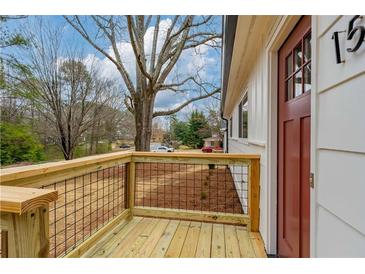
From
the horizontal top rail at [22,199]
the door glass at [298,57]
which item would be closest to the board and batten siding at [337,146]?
the door glass at [298,57]

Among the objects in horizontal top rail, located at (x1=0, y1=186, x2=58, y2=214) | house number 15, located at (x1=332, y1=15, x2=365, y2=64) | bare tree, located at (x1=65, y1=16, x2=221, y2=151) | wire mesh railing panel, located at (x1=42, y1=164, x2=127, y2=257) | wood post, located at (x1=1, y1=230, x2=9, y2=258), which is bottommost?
wire mesh railing panel, located at (x1=42, y1=164, x2=127, y2=257)

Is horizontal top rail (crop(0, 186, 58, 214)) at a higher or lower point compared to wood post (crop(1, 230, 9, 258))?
higher

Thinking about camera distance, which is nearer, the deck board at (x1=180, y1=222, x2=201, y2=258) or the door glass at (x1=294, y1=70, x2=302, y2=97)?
the door glass at (x1=294, y1=70, x2=302, y2=97)

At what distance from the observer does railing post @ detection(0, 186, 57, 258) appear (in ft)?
2.15

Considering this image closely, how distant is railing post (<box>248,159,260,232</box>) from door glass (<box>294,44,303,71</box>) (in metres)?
1.18

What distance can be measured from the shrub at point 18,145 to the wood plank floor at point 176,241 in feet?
16.0

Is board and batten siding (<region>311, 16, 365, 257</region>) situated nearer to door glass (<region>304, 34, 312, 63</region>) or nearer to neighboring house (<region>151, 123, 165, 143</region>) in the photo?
door glass (<region>304, 34, 312, 63</region>)

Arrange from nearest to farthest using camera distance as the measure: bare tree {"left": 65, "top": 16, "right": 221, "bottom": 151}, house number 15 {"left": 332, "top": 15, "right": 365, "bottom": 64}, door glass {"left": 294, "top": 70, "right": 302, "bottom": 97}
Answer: house number 15 {"left": 332, "top": 15, "right": 365, "bottom": 64}, door glass {"left": 294, "top": 70, "right": 302, "bottom": 97}, bare tree {"left": 65, "top": 16, "right": 221, "bottom": 151}

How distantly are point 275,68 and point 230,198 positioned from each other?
364 cm

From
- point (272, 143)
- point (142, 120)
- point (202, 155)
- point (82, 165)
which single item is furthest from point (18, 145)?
point (272, 143)

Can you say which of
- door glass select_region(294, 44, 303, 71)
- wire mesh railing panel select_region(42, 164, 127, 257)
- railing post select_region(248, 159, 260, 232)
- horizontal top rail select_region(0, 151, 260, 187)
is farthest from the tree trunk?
door glass select_region(294, 44, 303, 71)

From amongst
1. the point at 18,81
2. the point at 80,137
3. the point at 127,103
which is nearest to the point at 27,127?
the point at 18,81

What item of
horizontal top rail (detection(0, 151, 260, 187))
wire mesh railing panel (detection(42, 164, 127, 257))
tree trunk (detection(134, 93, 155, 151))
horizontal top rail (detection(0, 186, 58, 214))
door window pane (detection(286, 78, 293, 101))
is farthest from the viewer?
tree trunk (detection(134, 93, 155, 151))

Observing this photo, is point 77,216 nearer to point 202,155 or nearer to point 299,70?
point 202,155
